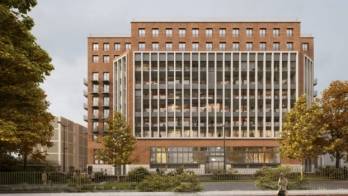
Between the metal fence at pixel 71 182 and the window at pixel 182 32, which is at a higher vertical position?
the window at pixel 182 32

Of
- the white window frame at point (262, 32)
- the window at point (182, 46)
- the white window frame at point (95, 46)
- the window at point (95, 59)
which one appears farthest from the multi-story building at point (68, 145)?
the white window frame at point (262, 32)

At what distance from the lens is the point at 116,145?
246 feet

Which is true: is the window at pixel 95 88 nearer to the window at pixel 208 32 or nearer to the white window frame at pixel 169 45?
the white window frame at pixel 169 45

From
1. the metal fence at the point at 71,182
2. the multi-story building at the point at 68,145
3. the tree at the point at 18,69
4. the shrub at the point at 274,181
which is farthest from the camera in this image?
the multi-story building at the point at 68,145

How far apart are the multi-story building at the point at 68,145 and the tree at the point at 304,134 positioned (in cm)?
7049

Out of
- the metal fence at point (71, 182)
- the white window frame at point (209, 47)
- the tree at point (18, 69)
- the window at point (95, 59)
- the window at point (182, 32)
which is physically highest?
the window at point (182, 32)

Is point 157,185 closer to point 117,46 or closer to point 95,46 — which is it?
point 117,46

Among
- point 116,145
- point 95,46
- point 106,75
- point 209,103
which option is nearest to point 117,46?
point 95,46

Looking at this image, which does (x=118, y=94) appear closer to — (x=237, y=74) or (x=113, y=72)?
(x=113, y=72)

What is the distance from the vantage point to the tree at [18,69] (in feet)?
94.8

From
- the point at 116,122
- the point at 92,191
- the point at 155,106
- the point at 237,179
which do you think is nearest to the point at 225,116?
the point at 155,106

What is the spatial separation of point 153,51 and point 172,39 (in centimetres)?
476

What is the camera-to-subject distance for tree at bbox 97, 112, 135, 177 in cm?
7394

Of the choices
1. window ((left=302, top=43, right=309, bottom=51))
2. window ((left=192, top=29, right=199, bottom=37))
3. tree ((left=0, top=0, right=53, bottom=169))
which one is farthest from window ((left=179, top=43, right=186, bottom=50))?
tree ((left=0, top=0, right=53, bottom=169))
